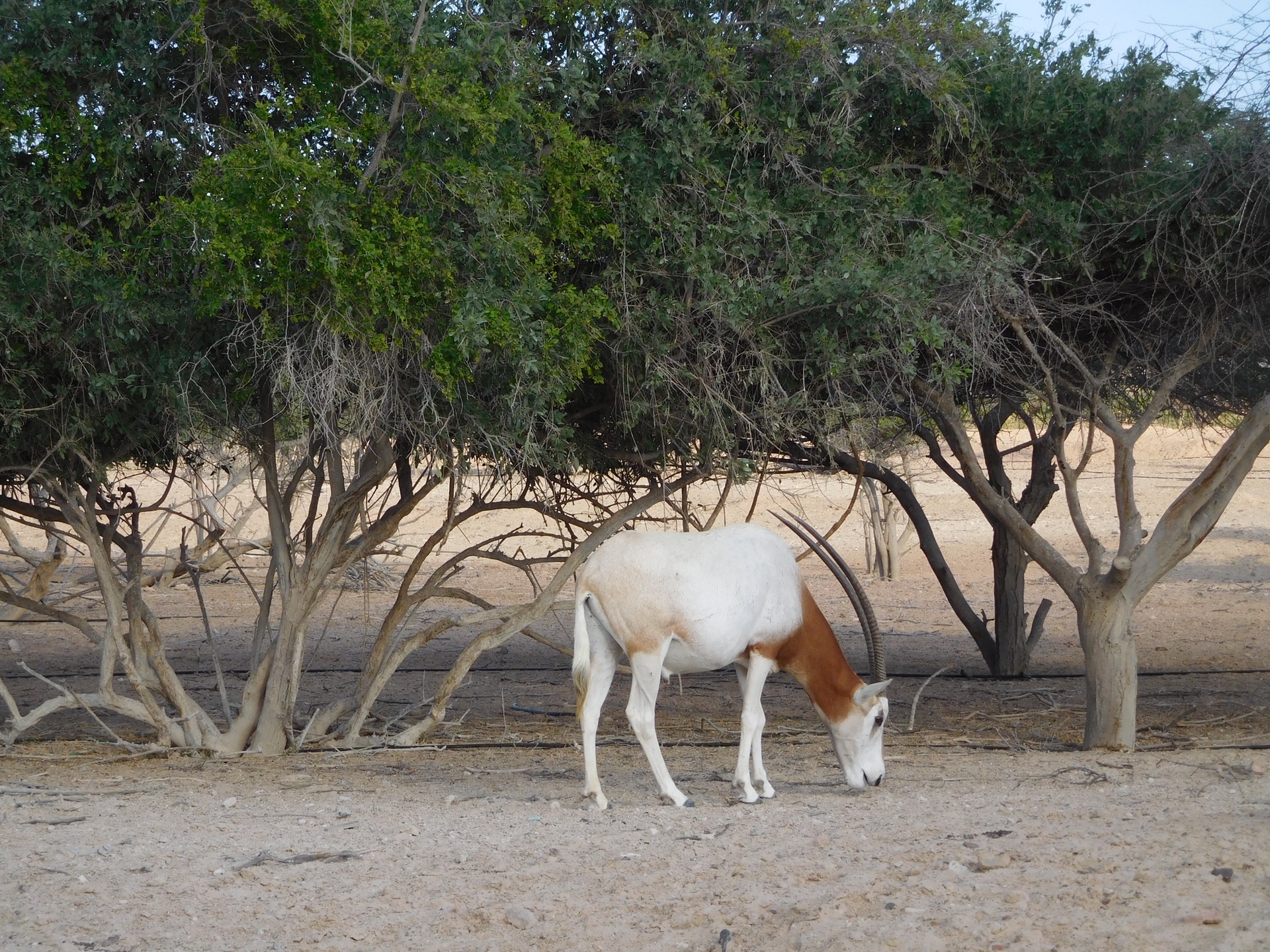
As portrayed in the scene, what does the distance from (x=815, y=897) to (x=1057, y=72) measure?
5.59 m

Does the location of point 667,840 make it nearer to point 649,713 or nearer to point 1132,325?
point 649,713

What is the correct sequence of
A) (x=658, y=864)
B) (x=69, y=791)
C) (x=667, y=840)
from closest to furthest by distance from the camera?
(x=658, y=864)
(x=667, y=840)
(x=69, y=791)

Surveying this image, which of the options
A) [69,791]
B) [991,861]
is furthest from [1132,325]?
[69,791]

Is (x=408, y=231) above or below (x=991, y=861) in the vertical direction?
above

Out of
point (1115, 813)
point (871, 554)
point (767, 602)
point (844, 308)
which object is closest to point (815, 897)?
point (1115, 813)

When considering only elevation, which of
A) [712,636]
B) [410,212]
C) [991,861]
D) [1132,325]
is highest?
[410,212]

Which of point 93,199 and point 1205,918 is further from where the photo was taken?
point 93,199

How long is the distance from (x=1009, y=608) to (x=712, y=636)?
260 inches

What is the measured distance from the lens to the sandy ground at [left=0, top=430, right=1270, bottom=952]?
4.27m

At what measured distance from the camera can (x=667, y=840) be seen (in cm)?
549

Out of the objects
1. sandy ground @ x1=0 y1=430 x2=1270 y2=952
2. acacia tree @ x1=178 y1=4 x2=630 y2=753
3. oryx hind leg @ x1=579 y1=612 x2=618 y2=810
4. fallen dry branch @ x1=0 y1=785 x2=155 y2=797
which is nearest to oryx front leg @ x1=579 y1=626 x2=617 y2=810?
oryx hind leg @ x1=579 y1=612 x2=618 y2=810

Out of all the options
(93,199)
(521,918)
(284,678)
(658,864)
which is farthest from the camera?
(284,678)

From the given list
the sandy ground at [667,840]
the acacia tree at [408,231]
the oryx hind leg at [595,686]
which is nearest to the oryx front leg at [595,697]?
the oryx hind leg at [595,686]

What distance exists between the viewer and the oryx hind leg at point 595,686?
6.27 m
